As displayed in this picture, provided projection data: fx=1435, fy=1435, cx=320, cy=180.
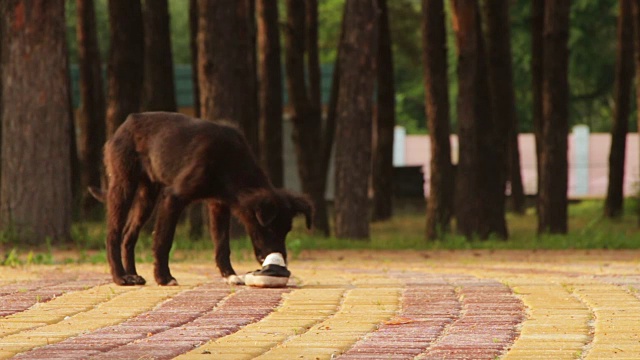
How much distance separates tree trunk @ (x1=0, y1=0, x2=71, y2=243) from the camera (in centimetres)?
1695

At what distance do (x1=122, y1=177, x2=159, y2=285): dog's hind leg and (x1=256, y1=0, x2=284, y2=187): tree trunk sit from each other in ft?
40.4

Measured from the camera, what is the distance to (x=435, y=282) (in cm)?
1109

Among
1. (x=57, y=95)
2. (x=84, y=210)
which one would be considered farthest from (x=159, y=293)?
(x=84, y=210)

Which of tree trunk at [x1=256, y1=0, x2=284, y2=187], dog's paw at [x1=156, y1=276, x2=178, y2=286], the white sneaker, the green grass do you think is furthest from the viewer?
tree trunk at [x1=256, y1=0, x2=284, y2=187]

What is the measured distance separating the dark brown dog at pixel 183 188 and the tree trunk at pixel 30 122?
18.1 ft

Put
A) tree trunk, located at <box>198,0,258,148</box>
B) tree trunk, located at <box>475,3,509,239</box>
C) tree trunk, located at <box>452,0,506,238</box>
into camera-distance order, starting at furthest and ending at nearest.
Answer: tree trunk, located at <box>475,3,509,239</box> → tree trunk, located at <box>452,0,506,238</box> → tree trunk, located at <box>198,0,258,148</box>

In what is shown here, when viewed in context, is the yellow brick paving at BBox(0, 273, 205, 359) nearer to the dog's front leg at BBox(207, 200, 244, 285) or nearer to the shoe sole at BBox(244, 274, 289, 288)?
the shoe sole at BBox(244, 274, 289, 288)

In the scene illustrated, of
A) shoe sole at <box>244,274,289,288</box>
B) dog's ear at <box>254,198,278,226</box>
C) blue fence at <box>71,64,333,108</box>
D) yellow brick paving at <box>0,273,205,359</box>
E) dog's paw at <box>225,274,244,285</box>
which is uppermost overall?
dog's ear at <box>254,198,278,226</box>

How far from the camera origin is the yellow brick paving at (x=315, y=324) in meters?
7.01

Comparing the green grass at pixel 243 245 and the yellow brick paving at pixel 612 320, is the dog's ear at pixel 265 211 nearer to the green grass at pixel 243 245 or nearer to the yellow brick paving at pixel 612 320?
the yellow brick paving at pixel 612 320

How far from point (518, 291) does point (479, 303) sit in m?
0.90

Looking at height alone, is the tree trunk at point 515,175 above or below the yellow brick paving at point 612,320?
below

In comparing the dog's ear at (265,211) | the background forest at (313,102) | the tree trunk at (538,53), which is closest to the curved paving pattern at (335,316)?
the dog's ear at (265,211)

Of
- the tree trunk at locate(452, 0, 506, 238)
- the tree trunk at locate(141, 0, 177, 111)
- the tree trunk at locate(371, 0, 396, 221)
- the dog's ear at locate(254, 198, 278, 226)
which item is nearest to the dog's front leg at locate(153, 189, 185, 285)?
the dog's ear at locate(254, 198, 278, 226)
